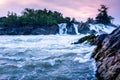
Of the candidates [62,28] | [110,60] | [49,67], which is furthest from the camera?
[62,28]

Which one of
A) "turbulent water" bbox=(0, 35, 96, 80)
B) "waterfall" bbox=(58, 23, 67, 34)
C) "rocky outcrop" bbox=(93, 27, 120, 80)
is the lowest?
"waterfall" bbox=(58, 23, 67, 34)

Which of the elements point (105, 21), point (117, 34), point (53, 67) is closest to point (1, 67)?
point (53, 67)

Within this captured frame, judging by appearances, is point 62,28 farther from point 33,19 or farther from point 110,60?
point 110,60

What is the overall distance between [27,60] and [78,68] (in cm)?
316

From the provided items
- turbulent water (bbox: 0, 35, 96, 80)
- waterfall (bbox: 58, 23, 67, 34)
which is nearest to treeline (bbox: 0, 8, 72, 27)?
waterfall (bbox: 58, 23, 67, 34)

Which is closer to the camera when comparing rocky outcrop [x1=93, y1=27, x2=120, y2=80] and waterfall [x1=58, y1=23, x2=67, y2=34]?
rocky outcrop [x1=93, y1=27, x2=120, y2=80]

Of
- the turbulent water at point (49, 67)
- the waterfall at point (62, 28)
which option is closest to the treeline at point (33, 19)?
the waterfall at point (62, 28)

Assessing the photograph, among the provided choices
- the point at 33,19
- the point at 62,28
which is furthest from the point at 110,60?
the point at 33,19

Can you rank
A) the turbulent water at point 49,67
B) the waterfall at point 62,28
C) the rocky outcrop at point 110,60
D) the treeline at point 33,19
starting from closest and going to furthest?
the rocky outcrop at point 110,60
the turbulent water at point 49,67
the waterfall at point 62,28
the treeline at point 33,19

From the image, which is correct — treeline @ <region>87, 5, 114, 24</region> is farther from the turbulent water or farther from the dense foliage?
the turbulent water

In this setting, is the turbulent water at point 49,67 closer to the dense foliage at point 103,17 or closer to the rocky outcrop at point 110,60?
the rocky outcrop at point 110,60

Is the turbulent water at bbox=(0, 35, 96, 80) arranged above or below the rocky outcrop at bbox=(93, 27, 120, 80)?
below

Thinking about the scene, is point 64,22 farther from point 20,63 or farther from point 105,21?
point 20,63

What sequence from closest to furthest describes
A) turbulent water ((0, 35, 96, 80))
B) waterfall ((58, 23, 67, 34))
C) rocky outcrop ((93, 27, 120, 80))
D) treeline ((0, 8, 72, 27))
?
rocky outcrop ((93, 27, 120, 80)), turbulent water ((0, 35, 96, 80)), waterfall ((58, 23, 67, 34)), treeline ((0, 8, 72, 27))
